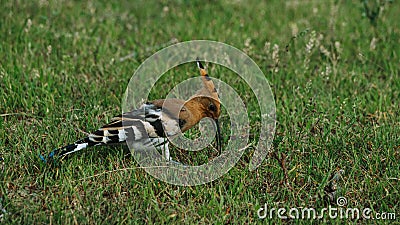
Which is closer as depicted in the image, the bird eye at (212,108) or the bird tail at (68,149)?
the bird tail at (68,149)

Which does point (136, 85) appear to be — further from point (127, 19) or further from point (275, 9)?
point (275, 9)

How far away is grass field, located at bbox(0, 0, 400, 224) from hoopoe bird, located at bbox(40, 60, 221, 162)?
0.55 feet

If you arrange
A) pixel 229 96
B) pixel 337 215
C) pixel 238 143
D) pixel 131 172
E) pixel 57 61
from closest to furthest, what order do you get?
pixel 337 215
pixel 131 172
pixel 238 143
pixel 229 96
pixel 57 61

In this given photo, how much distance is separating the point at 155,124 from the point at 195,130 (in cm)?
67

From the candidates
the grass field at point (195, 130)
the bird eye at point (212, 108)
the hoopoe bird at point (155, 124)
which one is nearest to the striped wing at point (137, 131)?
the hoopoe bird at point (155, 124)

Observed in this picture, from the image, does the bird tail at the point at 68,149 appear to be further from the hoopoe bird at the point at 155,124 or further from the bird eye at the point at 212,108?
the bird eye at the point at 212,108

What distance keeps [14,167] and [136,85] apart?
1.73m

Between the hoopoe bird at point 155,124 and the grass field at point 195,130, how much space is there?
168mm

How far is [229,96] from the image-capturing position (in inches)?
221

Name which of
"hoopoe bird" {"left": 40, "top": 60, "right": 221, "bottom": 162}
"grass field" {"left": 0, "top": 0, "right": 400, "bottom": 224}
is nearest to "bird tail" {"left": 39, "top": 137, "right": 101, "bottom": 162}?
"hoopoe bird" {"left": 40, "top": 60, "right": 221, "bottom": 162}

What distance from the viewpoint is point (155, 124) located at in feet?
14.7

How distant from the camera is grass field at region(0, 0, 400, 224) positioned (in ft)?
13.5

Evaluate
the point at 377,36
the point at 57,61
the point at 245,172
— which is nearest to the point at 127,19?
the point at 57,61

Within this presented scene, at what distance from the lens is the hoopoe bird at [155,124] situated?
4391 mm
